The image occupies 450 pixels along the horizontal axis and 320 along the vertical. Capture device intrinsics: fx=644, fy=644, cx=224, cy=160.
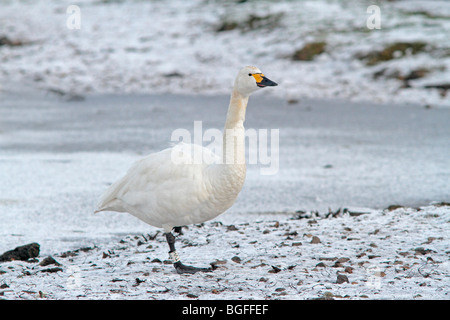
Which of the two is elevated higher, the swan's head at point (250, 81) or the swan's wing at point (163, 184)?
the swan's head at point (250, 81)

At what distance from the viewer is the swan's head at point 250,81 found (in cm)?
500

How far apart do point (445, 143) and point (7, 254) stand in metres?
7.14

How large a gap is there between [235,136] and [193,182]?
1.61ft

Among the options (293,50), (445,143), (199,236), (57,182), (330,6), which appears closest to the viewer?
(199,236)

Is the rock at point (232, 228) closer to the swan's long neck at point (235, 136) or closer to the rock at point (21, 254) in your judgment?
the swan's long neck at point (235, 136)

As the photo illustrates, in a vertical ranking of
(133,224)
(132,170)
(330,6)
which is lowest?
(133,224)

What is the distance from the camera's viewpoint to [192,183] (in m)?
4.92

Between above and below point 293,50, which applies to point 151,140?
below

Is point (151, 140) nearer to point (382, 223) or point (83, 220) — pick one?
point (83, 220)

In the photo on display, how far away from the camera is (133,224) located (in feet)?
22.6

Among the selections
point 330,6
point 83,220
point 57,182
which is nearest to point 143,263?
point 83,220

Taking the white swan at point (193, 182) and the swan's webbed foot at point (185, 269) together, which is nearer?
the white swan at point (193, 182)

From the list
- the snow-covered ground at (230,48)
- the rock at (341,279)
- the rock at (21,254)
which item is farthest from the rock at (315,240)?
the snow-covered ground at (230,48)
